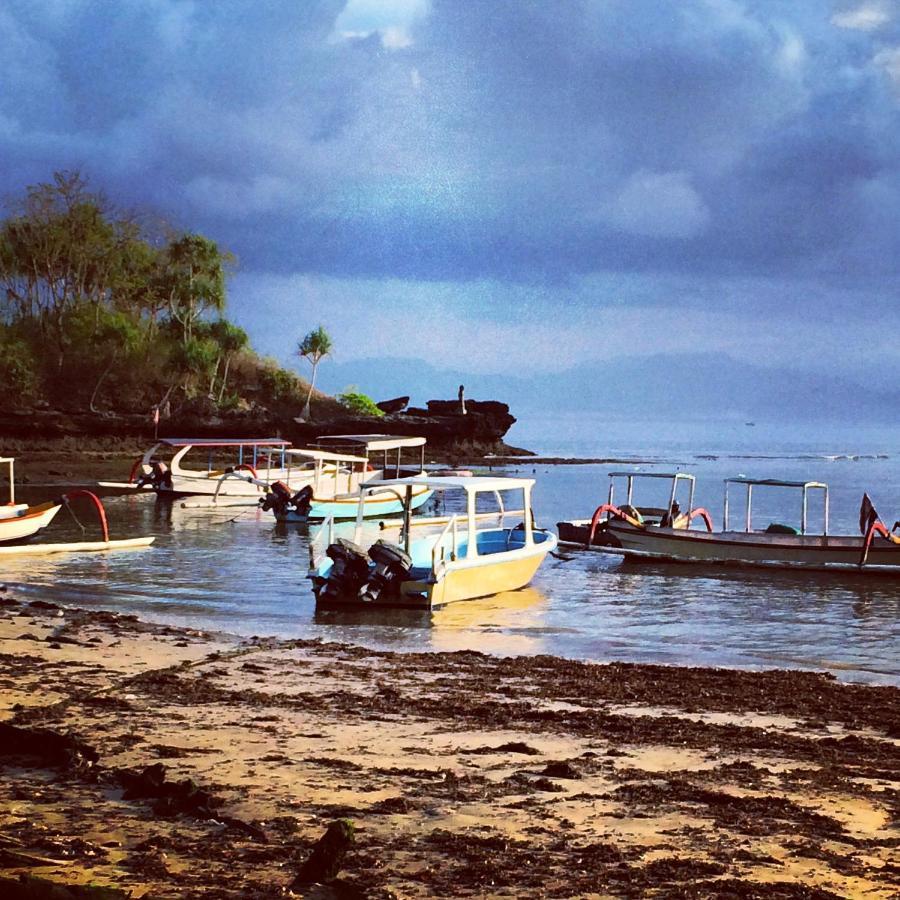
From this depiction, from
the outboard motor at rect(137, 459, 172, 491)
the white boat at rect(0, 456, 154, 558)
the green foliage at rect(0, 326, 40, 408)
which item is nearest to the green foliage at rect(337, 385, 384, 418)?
the green foliage at rect(0, 326, 40, 408)

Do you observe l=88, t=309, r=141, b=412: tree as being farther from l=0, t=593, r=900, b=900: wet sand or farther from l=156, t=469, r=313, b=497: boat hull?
l=0, t=593, r=900, b=900: wet sand

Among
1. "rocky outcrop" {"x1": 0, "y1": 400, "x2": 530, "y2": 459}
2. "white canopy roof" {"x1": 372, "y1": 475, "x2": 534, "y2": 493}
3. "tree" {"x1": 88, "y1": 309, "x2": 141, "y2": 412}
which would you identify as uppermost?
"tree" {"x1": 88, "y1": 309, "x2": 141, "y2": 412}

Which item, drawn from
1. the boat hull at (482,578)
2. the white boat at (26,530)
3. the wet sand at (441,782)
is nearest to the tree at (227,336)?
the white boat at (26,530)

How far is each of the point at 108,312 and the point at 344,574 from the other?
7918 cm

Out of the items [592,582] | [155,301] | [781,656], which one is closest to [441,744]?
[781,656]

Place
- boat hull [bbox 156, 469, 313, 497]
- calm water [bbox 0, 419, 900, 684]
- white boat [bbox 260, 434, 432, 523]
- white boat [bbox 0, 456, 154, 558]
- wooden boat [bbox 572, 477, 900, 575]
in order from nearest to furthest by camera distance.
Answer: calm water [bbox 0, 419, 900, 684] → white boat [bbox 0, 456, 154, 558] → wooden boat [bbox 572, 477, 900, 575] → white boat [bbox 260, 434, 432, 523] → boat hull [bbox 156, 469, 313, 497]

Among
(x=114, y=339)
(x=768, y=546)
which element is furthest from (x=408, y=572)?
(x=114, y=339)

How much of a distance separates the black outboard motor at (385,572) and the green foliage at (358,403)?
267ft

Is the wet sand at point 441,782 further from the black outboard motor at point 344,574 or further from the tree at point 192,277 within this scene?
the tree at point 192,277

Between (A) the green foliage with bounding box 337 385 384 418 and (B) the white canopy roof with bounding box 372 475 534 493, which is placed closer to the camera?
(B) the white canopy roof with bounding box 372 475 534 493

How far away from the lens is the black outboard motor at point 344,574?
20.7 metres

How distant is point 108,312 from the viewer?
94.8 meters

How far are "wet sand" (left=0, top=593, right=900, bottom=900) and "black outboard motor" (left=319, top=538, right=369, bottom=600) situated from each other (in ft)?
21.5

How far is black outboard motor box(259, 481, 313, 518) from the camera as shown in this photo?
42.3m
